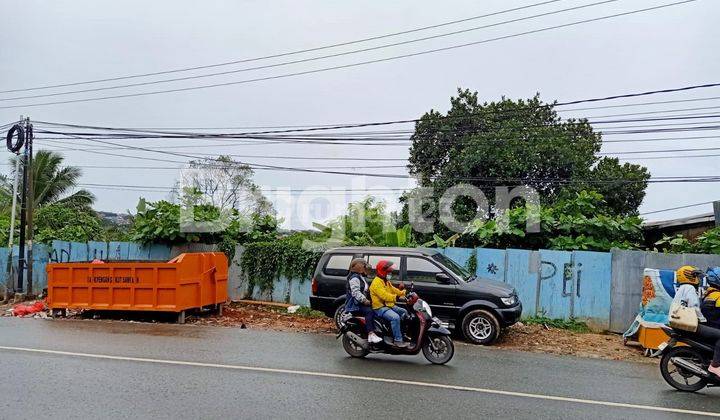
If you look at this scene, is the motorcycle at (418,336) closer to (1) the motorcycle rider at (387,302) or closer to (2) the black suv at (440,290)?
(1) the motorcycle rider at (387,302)

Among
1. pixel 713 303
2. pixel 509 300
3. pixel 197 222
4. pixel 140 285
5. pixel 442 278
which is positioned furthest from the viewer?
pixel 197 222

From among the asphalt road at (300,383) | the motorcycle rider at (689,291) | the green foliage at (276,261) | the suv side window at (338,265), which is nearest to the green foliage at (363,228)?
the green foliage at (276,261)

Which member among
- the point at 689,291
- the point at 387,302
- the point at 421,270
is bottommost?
the point at 387,302

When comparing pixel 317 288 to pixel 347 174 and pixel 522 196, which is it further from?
pixel 522 196

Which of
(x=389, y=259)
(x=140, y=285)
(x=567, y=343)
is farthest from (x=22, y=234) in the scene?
(x=567, y=343)

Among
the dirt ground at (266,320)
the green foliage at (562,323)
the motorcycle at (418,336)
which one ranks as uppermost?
the motorcycle at (418,336)

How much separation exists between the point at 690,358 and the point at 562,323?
228 inches

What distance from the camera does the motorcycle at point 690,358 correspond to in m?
7.48

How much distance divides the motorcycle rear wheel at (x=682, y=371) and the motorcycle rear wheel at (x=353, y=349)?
13.2ft

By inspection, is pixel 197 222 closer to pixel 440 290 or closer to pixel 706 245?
pixel 440 290

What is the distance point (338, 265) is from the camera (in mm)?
12484

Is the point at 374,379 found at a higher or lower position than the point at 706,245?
lower

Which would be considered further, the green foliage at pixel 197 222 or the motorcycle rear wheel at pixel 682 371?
the green foliage at pixel 197 222

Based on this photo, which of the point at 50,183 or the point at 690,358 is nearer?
the point at 690,358
